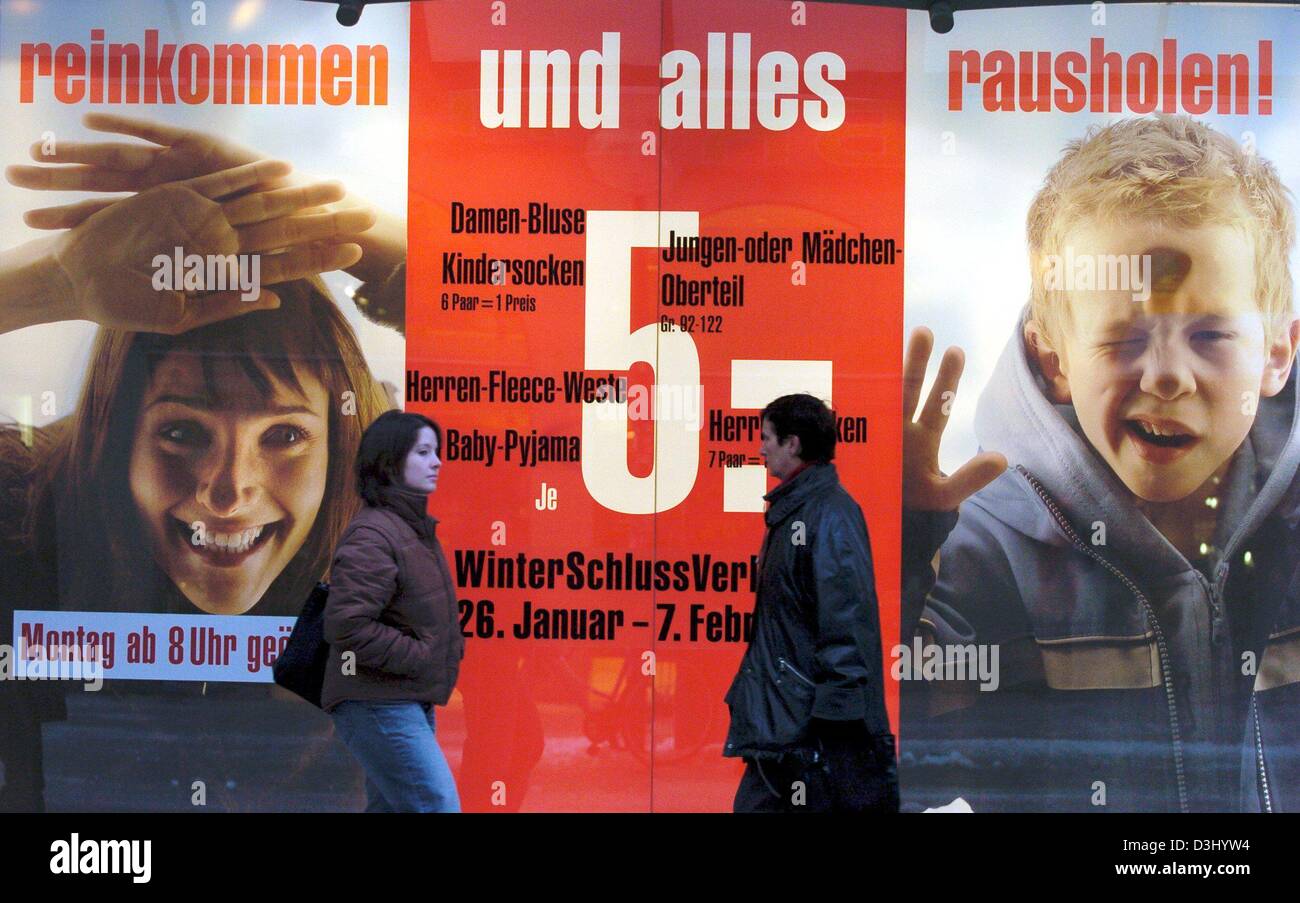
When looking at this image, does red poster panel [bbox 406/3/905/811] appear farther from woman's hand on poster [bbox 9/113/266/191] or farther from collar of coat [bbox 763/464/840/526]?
collar of coat [bbox 763/464/840/526]

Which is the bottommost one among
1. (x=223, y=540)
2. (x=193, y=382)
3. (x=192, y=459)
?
(x=223, y=540)

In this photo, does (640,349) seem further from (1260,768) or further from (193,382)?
(1260,768)

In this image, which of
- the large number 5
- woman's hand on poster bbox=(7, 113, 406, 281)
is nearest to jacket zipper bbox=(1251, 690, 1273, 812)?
the large number 5

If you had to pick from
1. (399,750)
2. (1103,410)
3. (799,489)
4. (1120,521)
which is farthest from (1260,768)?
(399,750)

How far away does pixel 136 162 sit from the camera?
4.95 metres

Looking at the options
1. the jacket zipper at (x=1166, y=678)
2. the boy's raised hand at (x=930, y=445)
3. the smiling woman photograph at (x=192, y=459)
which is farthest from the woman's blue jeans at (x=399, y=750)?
the jacket zipper at (x=1166, y=678)

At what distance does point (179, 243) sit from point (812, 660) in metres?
2.99

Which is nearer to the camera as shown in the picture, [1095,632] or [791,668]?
[791,668]

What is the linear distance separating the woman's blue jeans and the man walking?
99 centimetres

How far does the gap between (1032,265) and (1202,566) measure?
1341 millimetres

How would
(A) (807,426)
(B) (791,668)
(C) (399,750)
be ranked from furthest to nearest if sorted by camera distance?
(C) (399,750) < (A) (807,426) < (B) (791,668)

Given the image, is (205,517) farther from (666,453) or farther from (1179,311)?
(1179,311)

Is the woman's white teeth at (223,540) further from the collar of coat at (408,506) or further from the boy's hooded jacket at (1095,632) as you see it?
the boy's hooded jacket at (1095,632)

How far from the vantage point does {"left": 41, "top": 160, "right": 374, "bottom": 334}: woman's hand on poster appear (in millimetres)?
4941
